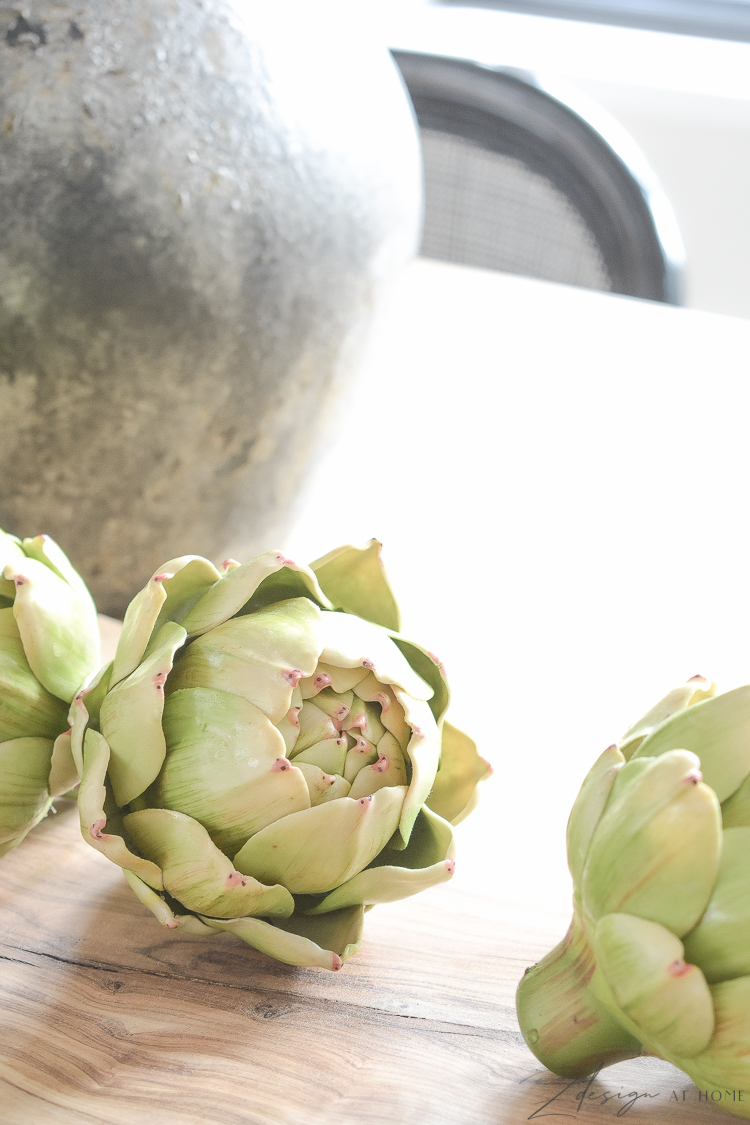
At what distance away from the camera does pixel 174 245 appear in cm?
44

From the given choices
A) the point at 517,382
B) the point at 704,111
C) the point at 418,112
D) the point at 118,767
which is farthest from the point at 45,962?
the point at 704,111

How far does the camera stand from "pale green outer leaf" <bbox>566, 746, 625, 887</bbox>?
27 cm

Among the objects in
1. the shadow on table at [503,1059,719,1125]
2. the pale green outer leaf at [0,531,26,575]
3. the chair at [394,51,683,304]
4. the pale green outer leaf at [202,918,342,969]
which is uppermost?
the chair at [394,51,683,304]

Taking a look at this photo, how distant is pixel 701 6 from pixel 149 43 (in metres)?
1.39

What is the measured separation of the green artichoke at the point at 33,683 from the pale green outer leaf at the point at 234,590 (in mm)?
43

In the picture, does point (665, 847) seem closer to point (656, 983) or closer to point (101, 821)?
point (656, 983)

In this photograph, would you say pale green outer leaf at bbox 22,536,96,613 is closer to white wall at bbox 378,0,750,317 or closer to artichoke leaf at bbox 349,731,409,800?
artichoke leaf at bbox 349,731,409,800

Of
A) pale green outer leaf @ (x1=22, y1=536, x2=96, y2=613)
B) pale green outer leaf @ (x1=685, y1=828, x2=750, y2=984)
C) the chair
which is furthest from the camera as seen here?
the chair

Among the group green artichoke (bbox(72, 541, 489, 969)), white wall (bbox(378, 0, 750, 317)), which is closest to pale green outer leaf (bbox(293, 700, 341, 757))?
green artichoke (bbox(72, 541, 489, 969))

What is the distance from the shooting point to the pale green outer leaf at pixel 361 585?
1.11ft

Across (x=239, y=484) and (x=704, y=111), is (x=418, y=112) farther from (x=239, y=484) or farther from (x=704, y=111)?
(x=239, y=484)

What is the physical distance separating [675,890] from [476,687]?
252 mm

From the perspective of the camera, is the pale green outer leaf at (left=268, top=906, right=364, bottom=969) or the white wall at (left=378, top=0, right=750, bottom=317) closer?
the pale green outer leaf at (left=268, top=906, right=364, bottom=969)

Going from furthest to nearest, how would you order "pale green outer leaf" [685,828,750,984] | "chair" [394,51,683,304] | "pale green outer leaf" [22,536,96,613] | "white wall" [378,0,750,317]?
"white wall" [378,0,750,317]
"chair" [394,51,683,304]
"pale green outer leaf" [22,536,96,613]
"pale green outer leaf" [685,828,750,984]
